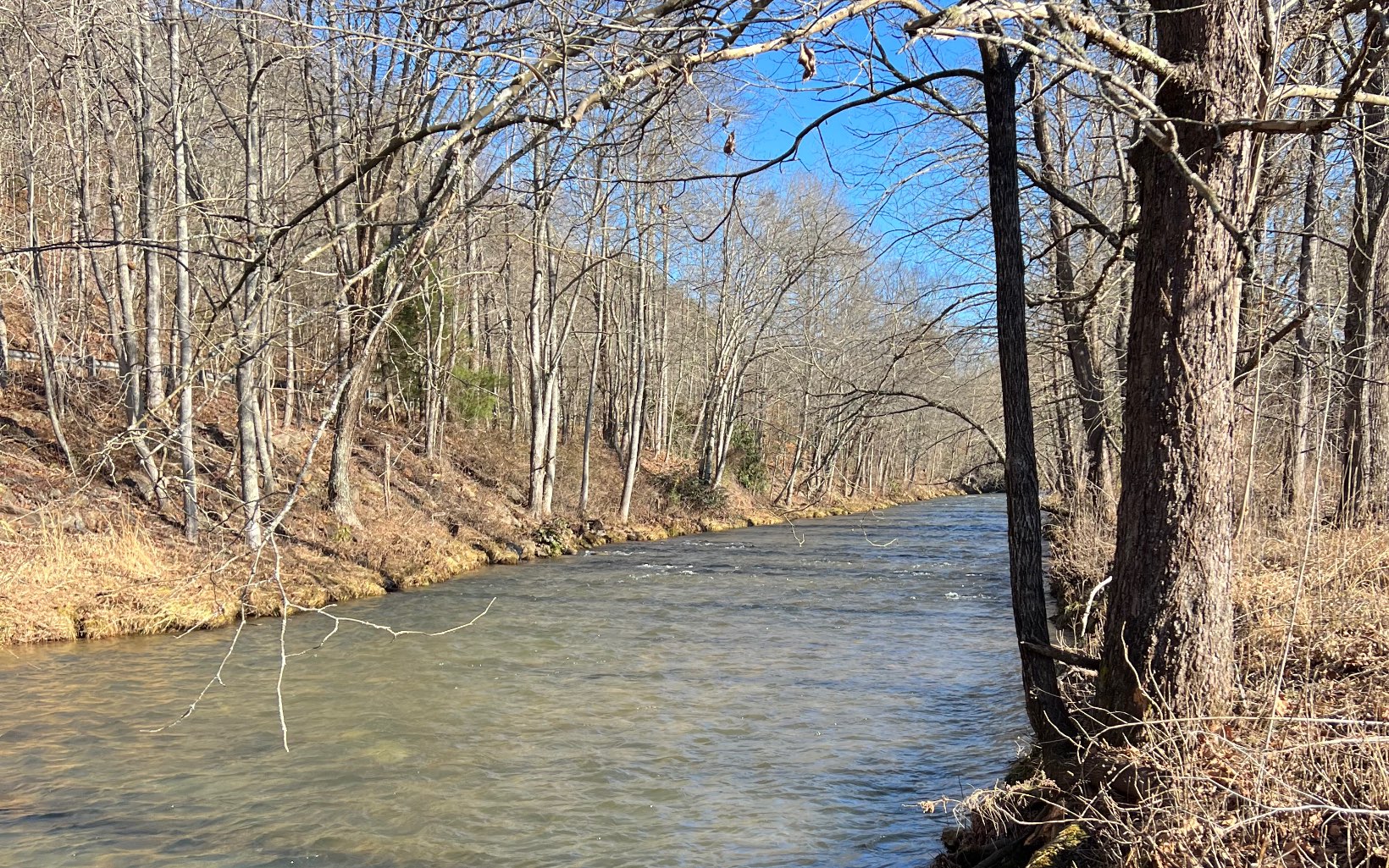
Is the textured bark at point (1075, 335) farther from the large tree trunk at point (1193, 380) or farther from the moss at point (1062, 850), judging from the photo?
the moss at point (1062, 850)

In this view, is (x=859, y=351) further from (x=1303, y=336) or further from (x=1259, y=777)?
(x=1259, y=777)

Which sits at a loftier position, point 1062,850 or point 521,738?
point 1062,850

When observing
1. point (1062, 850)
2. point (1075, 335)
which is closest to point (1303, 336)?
point (1075, 335)

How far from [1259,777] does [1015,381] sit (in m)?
2.86

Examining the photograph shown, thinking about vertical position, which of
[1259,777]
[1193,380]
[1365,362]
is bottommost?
[1259,777]

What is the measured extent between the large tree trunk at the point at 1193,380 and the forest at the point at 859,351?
0.06ft

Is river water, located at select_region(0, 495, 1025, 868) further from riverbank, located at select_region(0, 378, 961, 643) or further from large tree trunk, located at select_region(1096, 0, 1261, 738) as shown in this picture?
large tree trunk, located at select_region(1096, 0, 1261, 738)

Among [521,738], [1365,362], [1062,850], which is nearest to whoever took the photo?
[1062,850]

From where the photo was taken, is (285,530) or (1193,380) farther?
(285,530)

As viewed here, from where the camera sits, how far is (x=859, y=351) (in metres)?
15.7

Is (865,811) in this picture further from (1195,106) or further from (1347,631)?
(1195,106)

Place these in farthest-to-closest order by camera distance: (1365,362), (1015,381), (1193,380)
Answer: (1365,362) < (1015,381) < (1193,380)

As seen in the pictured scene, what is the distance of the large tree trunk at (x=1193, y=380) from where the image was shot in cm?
465

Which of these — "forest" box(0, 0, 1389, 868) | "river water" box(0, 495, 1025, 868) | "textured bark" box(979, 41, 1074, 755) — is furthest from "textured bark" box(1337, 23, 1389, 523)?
"textured bark" box(979, 41, 1074, 755)
